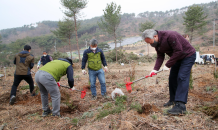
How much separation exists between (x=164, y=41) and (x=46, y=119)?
102 inches

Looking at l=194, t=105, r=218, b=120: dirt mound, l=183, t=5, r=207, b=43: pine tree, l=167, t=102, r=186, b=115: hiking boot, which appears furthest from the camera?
l=183, t=5, r=207, b=43: pine tree

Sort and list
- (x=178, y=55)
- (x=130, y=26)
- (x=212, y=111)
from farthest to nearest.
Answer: (x=130, y=26) → (x=178, y=55) → (x=212, y=111)

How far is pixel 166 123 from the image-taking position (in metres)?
1.81

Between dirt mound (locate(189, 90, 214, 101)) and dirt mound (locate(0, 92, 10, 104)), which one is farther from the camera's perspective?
dirt mound (locate(0, 92, 10, 104))

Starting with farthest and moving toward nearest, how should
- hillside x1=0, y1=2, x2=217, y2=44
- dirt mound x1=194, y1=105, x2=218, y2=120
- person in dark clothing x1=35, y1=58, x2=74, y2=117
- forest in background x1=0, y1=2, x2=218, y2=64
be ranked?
1. hillside x1=0, y1=2, x2=217, y2=44
2. forest in background x1=0, y1=2, x2=218, y2=64
3. person in dark clothing x1=35, y1=58, x2=74, y2=117
4. dirt mound x1=194, y1=105, x2=218, y2=120

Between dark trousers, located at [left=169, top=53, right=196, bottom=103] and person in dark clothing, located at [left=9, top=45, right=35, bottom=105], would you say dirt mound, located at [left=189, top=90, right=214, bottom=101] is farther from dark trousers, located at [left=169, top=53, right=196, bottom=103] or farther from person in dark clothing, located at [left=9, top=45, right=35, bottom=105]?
person in dark clothing, located at [left=9, top=45, right=35, bottom=105]

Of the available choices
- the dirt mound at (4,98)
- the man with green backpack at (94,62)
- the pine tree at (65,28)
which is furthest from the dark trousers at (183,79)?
the pine tree at (65,28)

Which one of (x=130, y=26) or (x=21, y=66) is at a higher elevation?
(x=130, y=26)

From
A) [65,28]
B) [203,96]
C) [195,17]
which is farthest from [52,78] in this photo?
[195,17]

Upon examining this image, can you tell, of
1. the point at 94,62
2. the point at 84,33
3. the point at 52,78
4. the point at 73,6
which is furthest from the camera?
the point at 84,33

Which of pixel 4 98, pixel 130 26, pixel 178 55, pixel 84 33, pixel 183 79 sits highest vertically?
pixel 130 26

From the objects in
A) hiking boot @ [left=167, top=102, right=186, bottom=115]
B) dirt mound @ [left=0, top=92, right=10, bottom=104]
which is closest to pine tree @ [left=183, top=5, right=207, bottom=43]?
hiking boot @ [left=167, top=102, right=186, bottom=115]

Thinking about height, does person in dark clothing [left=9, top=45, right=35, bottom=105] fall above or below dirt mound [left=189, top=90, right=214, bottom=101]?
above

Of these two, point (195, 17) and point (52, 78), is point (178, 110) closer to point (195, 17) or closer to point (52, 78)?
point (52, 78)
